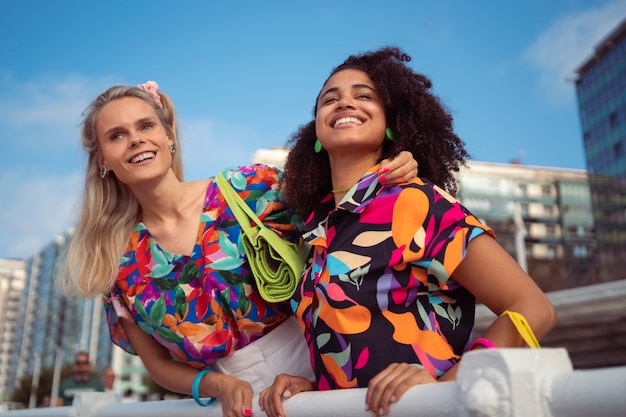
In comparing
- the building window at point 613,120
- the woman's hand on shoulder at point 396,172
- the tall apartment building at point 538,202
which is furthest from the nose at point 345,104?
the tall apartment building at point 538,202

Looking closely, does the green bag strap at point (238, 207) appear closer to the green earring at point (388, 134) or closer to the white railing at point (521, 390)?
the green earring at point (388, 134)

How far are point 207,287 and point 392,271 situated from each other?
2.81ft

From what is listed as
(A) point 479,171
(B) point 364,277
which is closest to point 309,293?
(B) point 364,277

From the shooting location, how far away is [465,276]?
186cm

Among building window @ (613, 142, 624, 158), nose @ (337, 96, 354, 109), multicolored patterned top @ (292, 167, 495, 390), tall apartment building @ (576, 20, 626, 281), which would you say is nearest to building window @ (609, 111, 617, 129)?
tall apartment building @ (576, 20, 626, 281)

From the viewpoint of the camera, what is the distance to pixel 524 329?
1.62 m

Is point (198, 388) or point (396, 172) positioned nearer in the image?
point (396, 172)

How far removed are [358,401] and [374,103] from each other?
1191 mm

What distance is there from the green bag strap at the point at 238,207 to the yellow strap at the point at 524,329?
3.71ft

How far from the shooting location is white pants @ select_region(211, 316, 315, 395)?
252 cm

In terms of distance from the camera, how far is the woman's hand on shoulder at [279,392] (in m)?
1.79

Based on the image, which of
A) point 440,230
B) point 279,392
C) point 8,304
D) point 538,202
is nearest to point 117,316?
point 279,392

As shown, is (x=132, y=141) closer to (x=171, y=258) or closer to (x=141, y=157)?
(x=141, y=157)

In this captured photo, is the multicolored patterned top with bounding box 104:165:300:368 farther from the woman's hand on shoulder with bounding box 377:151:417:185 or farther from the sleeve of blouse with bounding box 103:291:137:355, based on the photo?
the woman's hand on shoulder with bounding box 377:151:417:185
